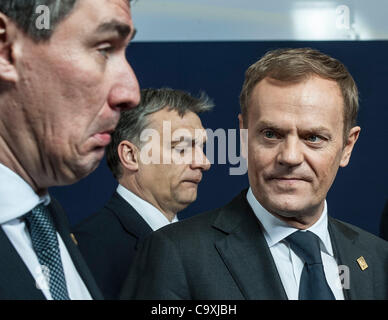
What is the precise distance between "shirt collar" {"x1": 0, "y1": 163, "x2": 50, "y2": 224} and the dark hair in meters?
0.62

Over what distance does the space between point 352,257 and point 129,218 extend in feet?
1.86

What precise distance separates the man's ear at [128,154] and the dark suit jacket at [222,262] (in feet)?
1.59

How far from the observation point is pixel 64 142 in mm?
836

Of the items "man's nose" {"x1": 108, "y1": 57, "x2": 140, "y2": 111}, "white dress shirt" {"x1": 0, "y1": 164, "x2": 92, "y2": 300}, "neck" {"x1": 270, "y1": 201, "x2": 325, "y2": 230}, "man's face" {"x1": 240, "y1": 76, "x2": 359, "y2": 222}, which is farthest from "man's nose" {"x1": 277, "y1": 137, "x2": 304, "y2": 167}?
"white dress shirt" {"x1": 0, "y1": 164, "x2": 92, "y2": 300}

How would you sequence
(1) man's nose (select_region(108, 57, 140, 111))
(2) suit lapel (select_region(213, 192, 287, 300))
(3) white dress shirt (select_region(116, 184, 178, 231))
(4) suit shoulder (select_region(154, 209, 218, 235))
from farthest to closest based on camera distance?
(3) white dress shirt (select_region(116, 184, 178, 231)), (4) suit shoulder (select_region(154, 209, 218, 235)), (2) suit lapel (select_region(213, 192, 287, 300)), (1) man's nose (select_region(108, 57, 140, 111))

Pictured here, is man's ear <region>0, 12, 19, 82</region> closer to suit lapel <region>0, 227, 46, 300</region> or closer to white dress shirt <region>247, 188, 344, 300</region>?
suit lapel <region>0, 227, 46, 300</region>

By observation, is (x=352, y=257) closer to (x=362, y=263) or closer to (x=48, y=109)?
(x=362, y=263)

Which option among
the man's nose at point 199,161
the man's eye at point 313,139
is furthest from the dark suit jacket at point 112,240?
the man's eye at point 313,139

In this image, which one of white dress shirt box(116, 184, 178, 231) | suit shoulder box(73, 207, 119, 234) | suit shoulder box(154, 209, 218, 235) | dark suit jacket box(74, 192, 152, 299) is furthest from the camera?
white dress shirt box(116, 184, 178, 231)

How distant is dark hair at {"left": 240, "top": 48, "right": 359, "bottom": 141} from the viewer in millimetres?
1262

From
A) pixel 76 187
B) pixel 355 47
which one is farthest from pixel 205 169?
pixel 355 47

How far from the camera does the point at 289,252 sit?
1.23 metres

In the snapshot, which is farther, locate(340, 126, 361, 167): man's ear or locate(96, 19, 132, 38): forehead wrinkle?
locate(340, 126, 361, 167): man's ear

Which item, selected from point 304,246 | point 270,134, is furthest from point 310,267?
point 270,134
